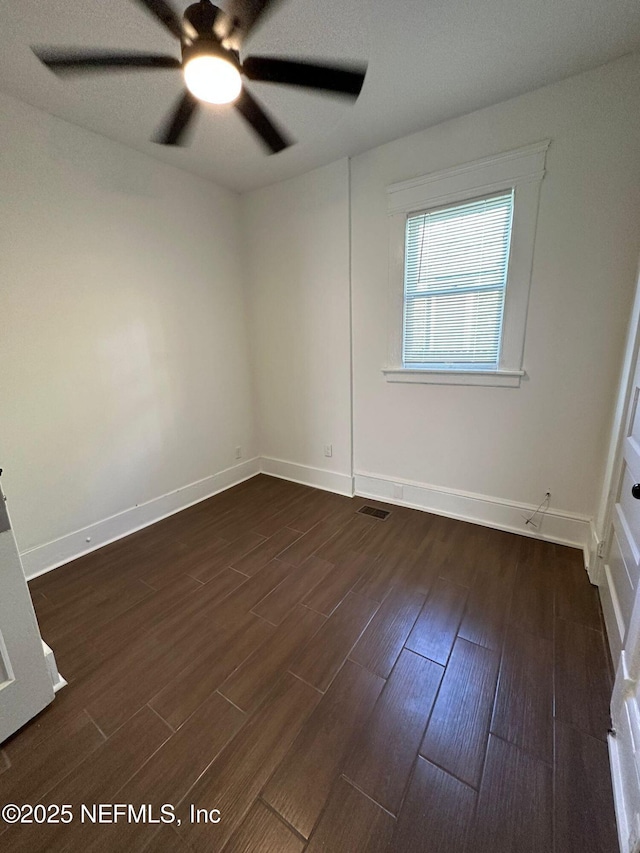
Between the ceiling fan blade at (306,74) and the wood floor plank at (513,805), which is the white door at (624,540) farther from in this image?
the ceiling fan blade at (306,74)

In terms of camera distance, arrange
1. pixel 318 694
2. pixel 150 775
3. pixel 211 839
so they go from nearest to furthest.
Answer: pixel 211 839
pixel 150 775
pixel 318 694

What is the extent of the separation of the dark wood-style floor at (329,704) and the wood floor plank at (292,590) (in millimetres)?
12

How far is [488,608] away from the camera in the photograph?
1.77 meters

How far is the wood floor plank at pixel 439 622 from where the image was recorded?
1.55 m

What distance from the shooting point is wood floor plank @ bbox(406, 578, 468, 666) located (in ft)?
5.10

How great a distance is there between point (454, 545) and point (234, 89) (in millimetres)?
2643

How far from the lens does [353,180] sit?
2617mm

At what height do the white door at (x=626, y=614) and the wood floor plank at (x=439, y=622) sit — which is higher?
the white door at (x=626, y=614)

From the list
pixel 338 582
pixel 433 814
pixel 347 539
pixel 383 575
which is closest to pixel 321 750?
pixel 433 814

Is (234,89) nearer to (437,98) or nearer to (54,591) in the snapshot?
(437,98)

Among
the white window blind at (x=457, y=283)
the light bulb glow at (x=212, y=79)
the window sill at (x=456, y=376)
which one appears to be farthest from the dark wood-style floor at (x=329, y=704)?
the light bulb glow at (x=212, y=79)

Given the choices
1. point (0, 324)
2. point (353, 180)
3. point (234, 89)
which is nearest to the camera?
point (234, 89)

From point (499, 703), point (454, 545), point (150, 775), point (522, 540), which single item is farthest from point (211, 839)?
point (522, 540)

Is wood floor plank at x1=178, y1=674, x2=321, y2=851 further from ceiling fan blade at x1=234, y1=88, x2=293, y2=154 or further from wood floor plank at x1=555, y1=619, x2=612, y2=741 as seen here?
ceiling fan blade at x1=234, y1=88, x2=293, y2=154
